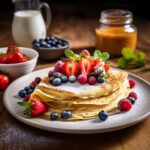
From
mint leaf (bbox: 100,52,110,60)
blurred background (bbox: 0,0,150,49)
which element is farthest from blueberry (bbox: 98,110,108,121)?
blurred background (bbox: 0,0,150,49)

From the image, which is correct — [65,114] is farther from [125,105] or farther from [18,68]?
[18,68]

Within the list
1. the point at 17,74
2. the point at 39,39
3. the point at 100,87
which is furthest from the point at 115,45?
the point at 100,87

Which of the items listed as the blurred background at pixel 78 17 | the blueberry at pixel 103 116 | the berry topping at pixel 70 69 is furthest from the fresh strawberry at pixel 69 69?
the blurred background at pixel 78 17

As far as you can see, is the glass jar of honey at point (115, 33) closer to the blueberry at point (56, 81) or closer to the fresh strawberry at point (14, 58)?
the fresh strawberry at point (14, 58)

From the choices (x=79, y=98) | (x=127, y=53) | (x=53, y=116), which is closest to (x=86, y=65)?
(x=79, y=98)

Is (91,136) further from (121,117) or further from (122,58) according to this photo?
(122,58)

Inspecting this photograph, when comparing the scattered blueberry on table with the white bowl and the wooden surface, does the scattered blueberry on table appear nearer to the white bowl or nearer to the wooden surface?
the white bowl

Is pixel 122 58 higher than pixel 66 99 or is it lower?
lower
